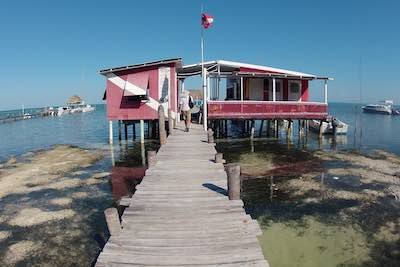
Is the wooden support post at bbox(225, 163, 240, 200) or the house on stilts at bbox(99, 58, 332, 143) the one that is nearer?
the wooden support post at bbox(225, 163, 240, 200)

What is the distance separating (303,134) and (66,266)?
30506 millimetres

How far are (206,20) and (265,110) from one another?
Answer: 8.18 meters

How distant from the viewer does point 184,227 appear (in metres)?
7.45

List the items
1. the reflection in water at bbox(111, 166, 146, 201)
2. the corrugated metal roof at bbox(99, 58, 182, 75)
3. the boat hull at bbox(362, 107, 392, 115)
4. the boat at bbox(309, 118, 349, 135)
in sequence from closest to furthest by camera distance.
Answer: the reflection in water at bbox(111, 166, 146, 201) → the corrugated metal roof at bbox(99, 58, 182, 75) → the boat at bbox(309, 118, 349, 135) → the boat hull at bbox(362, 107, 392, 115)

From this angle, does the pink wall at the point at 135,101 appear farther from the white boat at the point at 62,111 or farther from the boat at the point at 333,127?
the white boat at the point at 62,111

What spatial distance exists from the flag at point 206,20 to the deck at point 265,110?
5.31 metres

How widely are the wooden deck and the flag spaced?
497 inches

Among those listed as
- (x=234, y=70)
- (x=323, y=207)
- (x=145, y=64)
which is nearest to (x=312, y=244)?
(x=323, y=207)

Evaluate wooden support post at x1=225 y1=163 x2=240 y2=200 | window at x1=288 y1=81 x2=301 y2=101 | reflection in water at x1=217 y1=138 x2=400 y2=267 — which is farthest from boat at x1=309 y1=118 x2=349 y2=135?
wooden support post at x1=225 y1=163 x2=240 y2=200

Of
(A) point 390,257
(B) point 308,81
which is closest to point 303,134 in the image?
(B) point 308,81

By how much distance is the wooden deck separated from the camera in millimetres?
6164

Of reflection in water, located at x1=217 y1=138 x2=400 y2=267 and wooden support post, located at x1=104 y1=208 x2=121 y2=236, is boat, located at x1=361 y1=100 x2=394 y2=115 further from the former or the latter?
wooden support post, located at x1=104 y1=208 x2=121 y2=236

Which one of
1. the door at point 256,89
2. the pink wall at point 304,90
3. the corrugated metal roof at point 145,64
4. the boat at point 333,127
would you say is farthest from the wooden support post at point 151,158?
the boat at point 333,127

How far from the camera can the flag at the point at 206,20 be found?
70.9 feet
